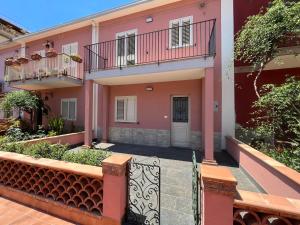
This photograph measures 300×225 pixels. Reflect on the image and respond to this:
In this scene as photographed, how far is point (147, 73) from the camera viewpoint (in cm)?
760

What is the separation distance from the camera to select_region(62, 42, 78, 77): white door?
425 inches

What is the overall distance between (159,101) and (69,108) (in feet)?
20.9

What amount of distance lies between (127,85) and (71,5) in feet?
27.9

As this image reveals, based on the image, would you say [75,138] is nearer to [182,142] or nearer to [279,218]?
[182,142]

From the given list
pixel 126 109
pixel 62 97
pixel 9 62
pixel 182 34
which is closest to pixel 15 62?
pixel 9 62

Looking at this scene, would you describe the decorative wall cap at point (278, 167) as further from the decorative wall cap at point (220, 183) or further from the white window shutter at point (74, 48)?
the white window shutter at point (74, 48)

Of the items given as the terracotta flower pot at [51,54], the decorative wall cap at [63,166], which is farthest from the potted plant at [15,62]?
the decorative wall cap at [63,166]

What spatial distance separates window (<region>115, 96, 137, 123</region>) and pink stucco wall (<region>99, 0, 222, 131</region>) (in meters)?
1.80

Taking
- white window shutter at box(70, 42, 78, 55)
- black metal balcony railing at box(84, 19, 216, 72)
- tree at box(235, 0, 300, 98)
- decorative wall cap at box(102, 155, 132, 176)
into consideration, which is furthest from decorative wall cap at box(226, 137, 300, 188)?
white window shutter at box(70, 42, 78, 55)

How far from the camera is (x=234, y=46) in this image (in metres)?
7.96

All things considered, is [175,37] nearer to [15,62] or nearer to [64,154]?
[64,154]

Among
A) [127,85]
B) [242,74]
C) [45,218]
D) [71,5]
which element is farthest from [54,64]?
[242,74]

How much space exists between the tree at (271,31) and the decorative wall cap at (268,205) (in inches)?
221

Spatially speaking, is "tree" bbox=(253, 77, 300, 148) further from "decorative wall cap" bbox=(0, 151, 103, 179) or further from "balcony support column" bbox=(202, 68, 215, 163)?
"decorative wall cap" bbox=(0, 151, 103, 179)
